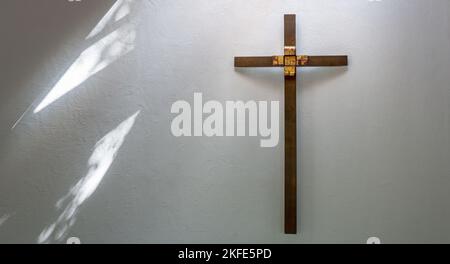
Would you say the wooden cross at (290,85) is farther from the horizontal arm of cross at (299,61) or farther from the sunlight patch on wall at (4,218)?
the sunlight patch on wall at (4,218)

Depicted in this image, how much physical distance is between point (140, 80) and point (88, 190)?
2.60 feet

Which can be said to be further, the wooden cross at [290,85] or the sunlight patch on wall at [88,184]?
the sunlight patch on wall at [88,184]

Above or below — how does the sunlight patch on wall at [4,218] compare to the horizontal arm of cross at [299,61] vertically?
below

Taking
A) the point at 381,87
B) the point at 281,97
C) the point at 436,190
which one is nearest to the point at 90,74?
the point at 281,97

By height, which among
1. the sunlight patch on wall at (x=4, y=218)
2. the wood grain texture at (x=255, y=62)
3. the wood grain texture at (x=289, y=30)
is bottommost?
the sunlight patch on wall at (x=4, y=218)

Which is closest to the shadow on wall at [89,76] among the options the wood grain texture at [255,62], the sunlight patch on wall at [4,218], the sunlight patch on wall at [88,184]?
the sunlight patch on wall at [88,184]

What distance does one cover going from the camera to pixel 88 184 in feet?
9.83

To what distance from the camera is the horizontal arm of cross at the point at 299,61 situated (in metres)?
2.90

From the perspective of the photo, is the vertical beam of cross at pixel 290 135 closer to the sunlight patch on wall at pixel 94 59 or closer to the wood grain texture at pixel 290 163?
the wood grain texture at pixel 290 163

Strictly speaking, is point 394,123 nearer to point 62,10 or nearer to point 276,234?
point 276,234

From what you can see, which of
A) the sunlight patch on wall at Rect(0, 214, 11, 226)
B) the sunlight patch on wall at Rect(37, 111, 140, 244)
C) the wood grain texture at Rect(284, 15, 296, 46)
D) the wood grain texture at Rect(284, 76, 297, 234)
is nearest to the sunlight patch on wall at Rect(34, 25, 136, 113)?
the sunlight patch on wall at Rect(37, 111, 140, 244)

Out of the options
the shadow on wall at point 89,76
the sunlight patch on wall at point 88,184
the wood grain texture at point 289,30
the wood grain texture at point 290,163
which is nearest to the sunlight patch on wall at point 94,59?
the shadow on wall at point 89,76

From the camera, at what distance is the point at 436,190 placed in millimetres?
2887

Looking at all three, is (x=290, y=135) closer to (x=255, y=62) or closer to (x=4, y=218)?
(x=255, y=62)
